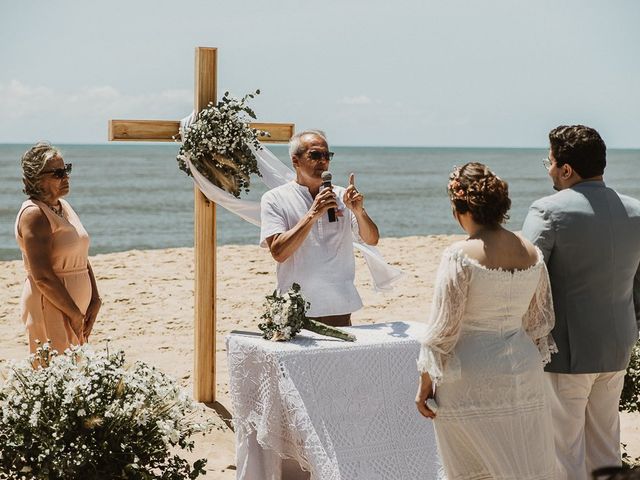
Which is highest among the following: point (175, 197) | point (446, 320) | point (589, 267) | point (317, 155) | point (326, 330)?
point (317, 155)

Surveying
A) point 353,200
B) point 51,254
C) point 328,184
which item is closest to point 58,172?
point 51,254

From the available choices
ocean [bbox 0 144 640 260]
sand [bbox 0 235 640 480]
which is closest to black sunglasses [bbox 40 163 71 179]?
sand [bbox 0 235 640 480]

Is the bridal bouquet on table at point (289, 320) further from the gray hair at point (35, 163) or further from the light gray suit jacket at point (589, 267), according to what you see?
the gray hair at point (35, 163)

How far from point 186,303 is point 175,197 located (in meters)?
29.8

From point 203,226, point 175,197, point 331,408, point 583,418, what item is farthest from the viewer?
point 175,197

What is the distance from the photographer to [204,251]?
275 inches

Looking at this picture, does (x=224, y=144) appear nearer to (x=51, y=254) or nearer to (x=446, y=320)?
(x=51, y=254)

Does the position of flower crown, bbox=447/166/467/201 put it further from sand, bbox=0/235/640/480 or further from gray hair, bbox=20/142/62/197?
sand, bbox=0/235/640/480

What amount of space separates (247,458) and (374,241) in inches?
55.7

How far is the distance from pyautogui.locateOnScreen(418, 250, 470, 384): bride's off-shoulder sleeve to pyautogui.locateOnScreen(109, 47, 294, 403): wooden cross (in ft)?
10.5

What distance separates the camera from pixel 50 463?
4.09 m

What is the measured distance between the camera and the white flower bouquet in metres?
6.64

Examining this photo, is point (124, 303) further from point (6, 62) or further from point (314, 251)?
point (6, 62)

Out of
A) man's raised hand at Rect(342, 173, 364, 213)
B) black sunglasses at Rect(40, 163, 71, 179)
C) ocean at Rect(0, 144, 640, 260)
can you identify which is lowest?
ocean at Rect(0, 144, 640, 260)
